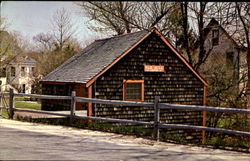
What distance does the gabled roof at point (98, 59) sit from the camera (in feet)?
49.5

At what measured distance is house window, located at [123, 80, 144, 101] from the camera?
15688 mm

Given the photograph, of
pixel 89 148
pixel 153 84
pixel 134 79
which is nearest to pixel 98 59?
pixel 134 79

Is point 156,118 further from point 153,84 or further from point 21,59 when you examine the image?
point 21,59

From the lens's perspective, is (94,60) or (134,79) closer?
(134,79)

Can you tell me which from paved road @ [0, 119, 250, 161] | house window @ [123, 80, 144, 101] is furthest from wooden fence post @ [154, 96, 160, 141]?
house window @ [123, 80, 144, 101]

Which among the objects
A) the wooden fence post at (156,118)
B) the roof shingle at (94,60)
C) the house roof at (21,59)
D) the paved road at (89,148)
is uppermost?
the house roof at (21,59)

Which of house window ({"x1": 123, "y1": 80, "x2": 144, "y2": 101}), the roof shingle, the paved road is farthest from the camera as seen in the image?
house window ({"x1": 123, "y1": 80, "x2": 144, "y2": 101})

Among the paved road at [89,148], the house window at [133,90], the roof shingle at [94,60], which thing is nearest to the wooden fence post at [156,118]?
the paved road at [89,148]

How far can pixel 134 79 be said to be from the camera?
52.5 ft

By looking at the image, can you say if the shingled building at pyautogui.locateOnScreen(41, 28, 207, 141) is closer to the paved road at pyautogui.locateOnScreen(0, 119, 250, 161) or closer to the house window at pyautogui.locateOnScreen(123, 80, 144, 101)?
the house window at pyautogui.locateOnScreen(123, 80, 144, 101)

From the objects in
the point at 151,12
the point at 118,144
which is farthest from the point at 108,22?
the point at 118,144

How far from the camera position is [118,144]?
8156 mm

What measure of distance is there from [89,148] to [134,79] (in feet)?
28.8

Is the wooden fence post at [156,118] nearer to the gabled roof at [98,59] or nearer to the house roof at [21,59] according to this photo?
the gabled roof at [98,59]
